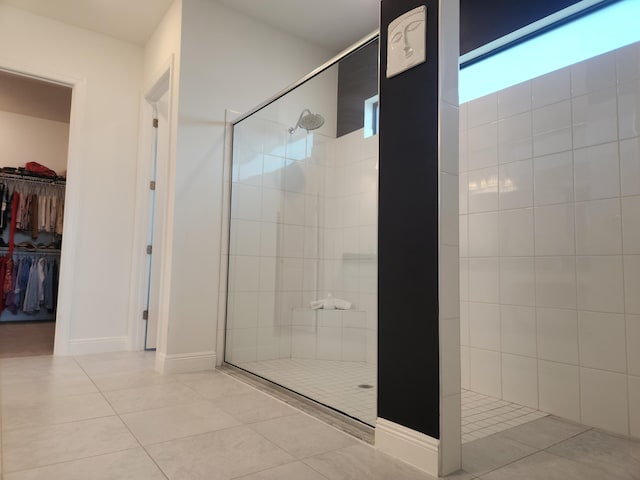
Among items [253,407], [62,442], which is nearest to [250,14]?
[253,407]

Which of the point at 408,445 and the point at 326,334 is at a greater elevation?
the point at 326,334

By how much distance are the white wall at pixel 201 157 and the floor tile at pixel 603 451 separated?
2238mm

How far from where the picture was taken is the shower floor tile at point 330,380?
6.95 feet

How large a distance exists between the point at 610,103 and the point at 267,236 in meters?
2.27

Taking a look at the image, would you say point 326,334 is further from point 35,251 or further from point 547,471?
point 35,251

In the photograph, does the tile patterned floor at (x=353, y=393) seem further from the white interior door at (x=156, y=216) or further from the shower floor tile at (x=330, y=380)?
the white interior door at (x=156, y=216)

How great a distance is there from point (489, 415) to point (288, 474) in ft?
3.98

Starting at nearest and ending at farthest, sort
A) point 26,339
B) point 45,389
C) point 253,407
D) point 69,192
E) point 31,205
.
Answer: point 253,407
point 45,389
point 69,192
point 26,339
point 31,205

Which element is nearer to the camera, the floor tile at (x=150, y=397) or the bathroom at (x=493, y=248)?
the bathroom at (x=493, y=248)

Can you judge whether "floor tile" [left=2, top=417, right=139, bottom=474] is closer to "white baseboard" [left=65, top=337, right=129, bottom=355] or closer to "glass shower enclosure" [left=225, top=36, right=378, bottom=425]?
"glass shower enclosure" [left=225, top=36, right=378, bottom=425]

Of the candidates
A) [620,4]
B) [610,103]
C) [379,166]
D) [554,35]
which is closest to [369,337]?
[379,166]

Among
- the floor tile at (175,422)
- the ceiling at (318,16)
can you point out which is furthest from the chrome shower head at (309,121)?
the floor tile at (175,422)

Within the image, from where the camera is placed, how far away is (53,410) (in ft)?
6.81

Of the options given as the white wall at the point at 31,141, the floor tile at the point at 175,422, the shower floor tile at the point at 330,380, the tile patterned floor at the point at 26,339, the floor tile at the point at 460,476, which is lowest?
the tile patterned floor at the point at 26,339
